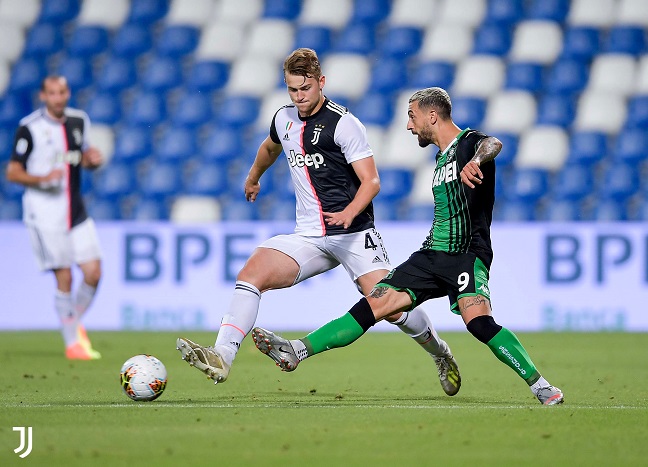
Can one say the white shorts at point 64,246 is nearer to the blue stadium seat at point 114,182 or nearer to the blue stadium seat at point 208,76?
the blue stadium seat at point 114,182

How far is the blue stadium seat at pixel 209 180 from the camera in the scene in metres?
15.4

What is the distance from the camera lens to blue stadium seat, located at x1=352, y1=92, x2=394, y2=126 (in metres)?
16.2

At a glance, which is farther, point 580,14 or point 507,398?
point 580,14

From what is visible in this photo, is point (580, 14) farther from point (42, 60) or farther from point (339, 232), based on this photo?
point (339, 232)

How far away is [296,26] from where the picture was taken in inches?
676

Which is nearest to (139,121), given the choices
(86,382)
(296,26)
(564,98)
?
(296,26)

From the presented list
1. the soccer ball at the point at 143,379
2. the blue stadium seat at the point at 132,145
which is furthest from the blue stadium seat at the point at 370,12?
the soccer ball at the point at 143,379

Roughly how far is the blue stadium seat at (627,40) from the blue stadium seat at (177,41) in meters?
5.83

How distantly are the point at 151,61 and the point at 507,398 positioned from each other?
11244 mm

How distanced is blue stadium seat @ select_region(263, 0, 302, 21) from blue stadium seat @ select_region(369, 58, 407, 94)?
1.56 metres

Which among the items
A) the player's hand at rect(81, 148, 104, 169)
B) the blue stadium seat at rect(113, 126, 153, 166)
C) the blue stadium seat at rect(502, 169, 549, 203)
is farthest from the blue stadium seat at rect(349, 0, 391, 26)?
the player's hand at rect(81, 148, 104, 169)

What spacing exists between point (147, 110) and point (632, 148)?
21.2ft

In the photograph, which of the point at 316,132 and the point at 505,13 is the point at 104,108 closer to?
the point at 505,13

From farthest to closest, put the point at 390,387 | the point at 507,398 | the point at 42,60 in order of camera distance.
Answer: the point at 42,60
the point at 390,387
the point at 507,398
